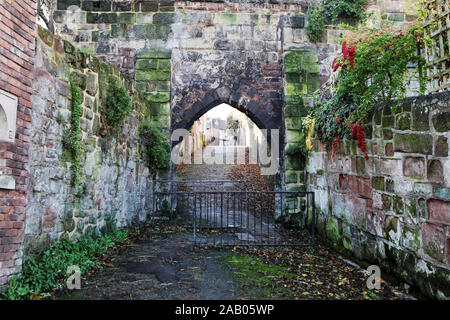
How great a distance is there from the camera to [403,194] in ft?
12.2

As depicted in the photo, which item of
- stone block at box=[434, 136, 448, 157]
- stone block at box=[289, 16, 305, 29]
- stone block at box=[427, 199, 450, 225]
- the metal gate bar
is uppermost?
stone block at box=[289, 16, 305, 29]

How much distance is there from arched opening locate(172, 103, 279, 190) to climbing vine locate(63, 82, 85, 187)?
4200 millimetres

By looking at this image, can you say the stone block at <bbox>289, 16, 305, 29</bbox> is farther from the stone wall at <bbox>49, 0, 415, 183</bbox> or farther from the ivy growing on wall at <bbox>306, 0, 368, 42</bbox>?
the ivy growing on wall at <bbox>306, 0, 368, 42</bbox>

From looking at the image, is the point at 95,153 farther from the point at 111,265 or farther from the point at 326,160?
the point at 326,160

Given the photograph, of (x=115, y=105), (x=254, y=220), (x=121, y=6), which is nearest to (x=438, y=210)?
(x=254, y=220)

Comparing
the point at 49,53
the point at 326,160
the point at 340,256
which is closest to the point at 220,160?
the point at 326,160

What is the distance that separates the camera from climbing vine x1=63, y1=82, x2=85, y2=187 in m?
4.24

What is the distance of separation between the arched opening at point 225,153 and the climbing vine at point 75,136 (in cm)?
420

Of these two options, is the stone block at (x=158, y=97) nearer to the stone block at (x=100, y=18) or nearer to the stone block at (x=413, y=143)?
the stone block at (x=100, y=18)

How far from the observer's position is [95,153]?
493 centimetres

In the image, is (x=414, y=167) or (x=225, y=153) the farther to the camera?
(x=225, y=153)

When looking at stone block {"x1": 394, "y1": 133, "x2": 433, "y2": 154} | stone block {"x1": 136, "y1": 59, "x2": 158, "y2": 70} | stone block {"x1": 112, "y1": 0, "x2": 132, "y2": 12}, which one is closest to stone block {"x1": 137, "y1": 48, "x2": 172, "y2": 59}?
stone block {"x1": 136, "y1": 59, "x2": 158, "y2": 70}

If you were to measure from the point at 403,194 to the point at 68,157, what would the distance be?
13.8 ft

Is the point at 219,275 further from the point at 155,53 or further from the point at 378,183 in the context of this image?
the point at 155,53
